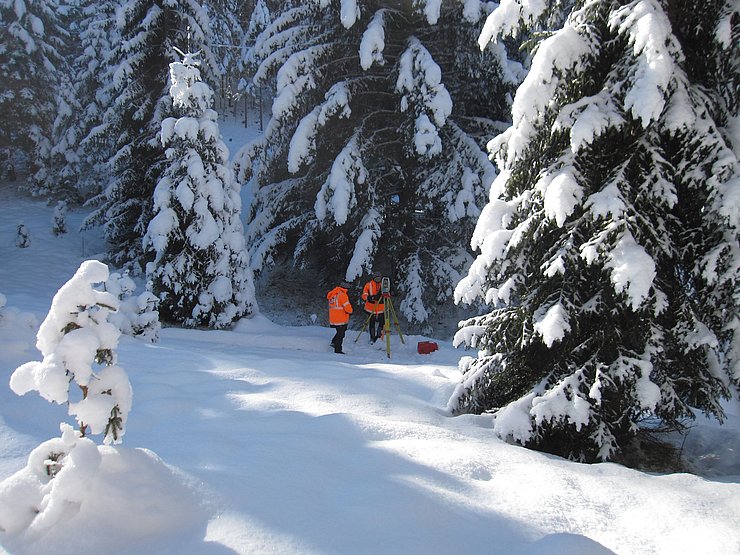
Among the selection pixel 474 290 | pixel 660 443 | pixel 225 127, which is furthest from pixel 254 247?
Answer: pixel 225 127

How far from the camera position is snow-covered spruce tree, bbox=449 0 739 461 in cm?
438

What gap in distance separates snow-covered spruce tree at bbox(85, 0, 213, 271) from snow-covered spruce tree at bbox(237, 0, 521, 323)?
3.75m

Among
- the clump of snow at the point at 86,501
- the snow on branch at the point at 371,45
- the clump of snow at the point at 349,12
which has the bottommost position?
the clump of snow at the point at 86,501

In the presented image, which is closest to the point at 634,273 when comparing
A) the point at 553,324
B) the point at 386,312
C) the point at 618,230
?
the point at 618,230

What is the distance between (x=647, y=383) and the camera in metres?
4.47

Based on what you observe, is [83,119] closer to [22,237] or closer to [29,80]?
[29,80]

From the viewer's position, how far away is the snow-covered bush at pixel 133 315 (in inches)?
360

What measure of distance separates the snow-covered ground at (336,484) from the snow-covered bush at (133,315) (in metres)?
3.12

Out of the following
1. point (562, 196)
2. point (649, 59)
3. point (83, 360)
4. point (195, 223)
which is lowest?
point (83, 360)

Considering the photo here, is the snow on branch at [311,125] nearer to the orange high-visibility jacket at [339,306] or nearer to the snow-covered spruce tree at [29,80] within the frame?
the orange high-visibility jacket at [339,306]

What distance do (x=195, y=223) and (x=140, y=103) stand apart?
7.67 metres

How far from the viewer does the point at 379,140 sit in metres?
15.1

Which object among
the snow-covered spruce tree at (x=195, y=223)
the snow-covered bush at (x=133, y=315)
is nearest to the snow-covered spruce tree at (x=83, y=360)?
the snow-covered bush at (x=133, y=315)

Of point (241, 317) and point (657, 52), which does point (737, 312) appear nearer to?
point (657, 52)
